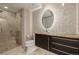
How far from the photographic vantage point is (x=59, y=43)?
163cm

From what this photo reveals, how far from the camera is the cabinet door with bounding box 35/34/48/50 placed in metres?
1.73

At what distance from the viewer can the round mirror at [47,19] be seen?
1.71m

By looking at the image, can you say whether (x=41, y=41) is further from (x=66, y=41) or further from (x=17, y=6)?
(x=17, y=6)

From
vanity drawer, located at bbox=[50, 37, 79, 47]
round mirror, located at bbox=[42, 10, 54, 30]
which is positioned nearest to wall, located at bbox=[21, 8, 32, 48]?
round mirror, located at bbox=[42, 10, 54, 30]

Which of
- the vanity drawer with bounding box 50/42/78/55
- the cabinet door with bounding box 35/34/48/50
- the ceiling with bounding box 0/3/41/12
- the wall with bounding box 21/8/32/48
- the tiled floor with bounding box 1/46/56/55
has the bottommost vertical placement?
the tiled floor with bounding box 1/46/56/55

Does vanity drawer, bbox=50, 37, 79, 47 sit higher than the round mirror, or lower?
lower

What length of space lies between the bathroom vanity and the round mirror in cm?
16

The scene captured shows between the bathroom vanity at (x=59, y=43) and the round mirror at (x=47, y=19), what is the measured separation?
156 millimetres

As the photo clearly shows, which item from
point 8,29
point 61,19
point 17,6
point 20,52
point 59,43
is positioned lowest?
point 20,52

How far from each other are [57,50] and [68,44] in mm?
194

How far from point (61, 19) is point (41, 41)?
449mm

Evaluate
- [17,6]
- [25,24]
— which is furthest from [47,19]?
[17,6]

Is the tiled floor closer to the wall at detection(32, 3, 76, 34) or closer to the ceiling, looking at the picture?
the wall at detection(32, 3, 76, 34)
